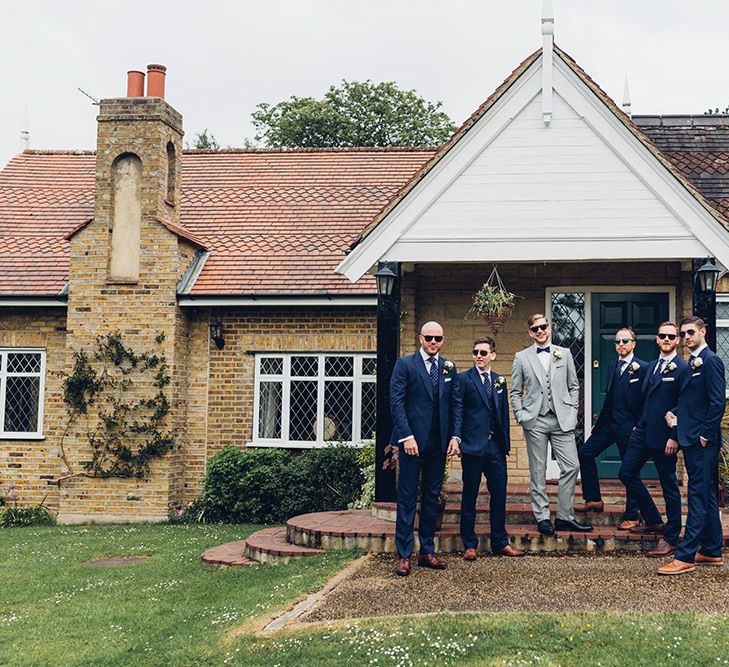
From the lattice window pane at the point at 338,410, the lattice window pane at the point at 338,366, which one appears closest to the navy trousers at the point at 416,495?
the lattice window pane at the point at 338,410

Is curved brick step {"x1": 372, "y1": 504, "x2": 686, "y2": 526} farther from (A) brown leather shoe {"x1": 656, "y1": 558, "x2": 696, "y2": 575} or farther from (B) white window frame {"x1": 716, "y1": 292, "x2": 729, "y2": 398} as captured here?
(B) white window frame {"x1": 716, "y1": 292, "x2": 729, "y2": 398}

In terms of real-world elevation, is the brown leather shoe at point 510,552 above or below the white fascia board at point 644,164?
below

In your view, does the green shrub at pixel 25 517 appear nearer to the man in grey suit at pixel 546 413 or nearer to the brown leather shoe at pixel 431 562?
the brown leather shoe at pixel 431 562

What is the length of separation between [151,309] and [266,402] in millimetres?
2262

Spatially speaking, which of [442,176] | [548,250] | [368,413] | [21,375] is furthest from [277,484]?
[548,250]

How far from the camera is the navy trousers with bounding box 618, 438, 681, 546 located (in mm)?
8125

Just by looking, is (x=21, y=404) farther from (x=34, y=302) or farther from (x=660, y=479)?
(x=660, y=479)

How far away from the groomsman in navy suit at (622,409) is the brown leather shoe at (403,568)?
2215 mm

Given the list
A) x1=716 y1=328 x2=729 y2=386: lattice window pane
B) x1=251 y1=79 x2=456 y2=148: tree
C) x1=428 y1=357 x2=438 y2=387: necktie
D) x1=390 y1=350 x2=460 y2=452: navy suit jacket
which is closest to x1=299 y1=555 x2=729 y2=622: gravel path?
x1=390 y1=350 x2=460 y2=452: navy suit jacket

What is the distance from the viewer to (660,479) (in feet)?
27.1

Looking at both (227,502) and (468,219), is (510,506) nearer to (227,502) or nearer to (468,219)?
Answer: (468,219)

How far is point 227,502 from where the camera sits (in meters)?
13.4

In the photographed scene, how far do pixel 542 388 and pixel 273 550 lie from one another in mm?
3075

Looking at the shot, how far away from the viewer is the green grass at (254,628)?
18.4 feet
